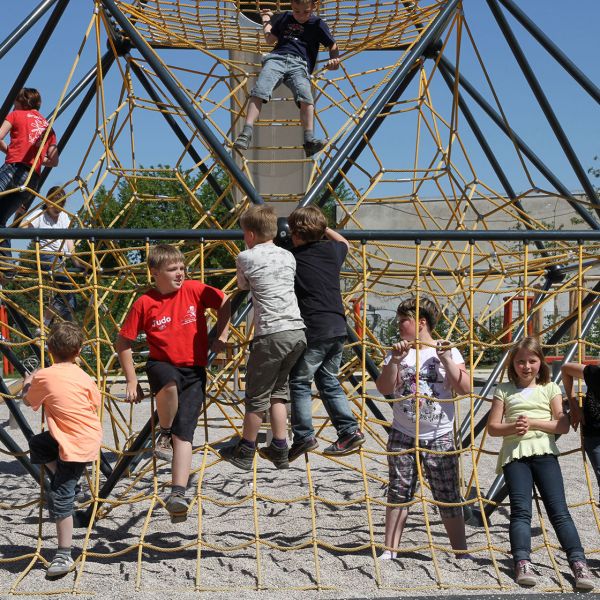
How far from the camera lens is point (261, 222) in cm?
354

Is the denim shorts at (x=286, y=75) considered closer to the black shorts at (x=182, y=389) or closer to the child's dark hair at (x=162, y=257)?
the child's dark hair at (x=162, y=257)

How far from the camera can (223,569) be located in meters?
3.74

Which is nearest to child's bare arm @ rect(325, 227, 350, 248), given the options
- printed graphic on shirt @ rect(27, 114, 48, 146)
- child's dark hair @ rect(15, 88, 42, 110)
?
printed graphic on shirt @ rect(27, 114, 48, 146)

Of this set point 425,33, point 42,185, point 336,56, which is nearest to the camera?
point 425,33

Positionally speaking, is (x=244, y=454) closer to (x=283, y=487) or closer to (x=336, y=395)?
(x=336, y=395)

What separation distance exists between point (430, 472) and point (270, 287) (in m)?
1.09

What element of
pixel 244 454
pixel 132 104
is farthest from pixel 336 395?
pixel 132 104

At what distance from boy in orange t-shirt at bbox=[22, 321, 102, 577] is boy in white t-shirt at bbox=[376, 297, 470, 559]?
1.23 metres

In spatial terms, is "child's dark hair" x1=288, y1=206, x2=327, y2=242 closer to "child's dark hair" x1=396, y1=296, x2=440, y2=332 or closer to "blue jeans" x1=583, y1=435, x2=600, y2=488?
"child's dark hair" x1=396, y1=296, x2=440, y2=332

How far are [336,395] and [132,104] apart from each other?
296 centimetres

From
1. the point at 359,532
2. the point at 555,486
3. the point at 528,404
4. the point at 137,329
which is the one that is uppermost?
the point at 137,329

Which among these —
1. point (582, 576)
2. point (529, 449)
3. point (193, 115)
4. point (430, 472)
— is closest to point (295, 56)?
point (193, 115)

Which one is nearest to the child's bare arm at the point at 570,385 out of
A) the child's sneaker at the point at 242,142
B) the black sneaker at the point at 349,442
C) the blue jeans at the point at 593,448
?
the blue jeans at the point at 593,448

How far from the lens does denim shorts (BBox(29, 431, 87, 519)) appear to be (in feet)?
11.7
